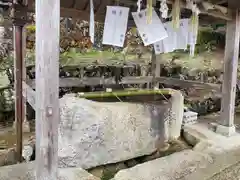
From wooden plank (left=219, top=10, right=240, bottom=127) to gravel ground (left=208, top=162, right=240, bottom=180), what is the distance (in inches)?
47.5

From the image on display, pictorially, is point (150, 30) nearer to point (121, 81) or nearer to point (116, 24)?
point (116, 24)

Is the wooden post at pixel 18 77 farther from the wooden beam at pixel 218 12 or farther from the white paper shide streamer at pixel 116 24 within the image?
the wooden beam at pixel 218 12

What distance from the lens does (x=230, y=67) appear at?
452 centimetres

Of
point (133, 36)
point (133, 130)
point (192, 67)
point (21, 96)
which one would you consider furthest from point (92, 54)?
point (133, 130)

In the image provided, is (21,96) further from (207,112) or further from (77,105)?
(207,112)

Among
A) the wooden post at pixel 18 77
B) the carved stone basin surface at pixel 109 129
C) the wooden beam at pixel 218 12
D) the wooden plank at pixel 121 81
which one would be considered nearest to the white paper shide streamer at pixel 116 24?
the carved stone basin surface at pixel 109 129

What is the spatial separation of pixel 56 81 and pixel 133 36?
630cm

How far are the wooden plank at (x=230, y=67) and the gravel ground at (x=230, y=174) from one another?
121cm

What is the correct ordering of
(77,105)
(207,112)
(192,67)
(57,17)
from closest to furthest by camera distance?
(57,17)
(77,105)
(207,112)
(192,67)

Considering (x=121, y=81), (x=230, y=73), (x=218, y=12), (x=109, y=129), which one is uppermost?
(x=218, y=12)

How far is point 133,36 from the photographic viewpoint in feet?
27.5

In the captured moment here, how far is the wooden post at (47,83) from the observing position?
2270mm

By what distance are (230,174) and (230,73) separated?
1.85 m

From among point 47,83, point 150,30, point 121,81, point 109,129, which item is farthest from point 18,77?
point 121,81
